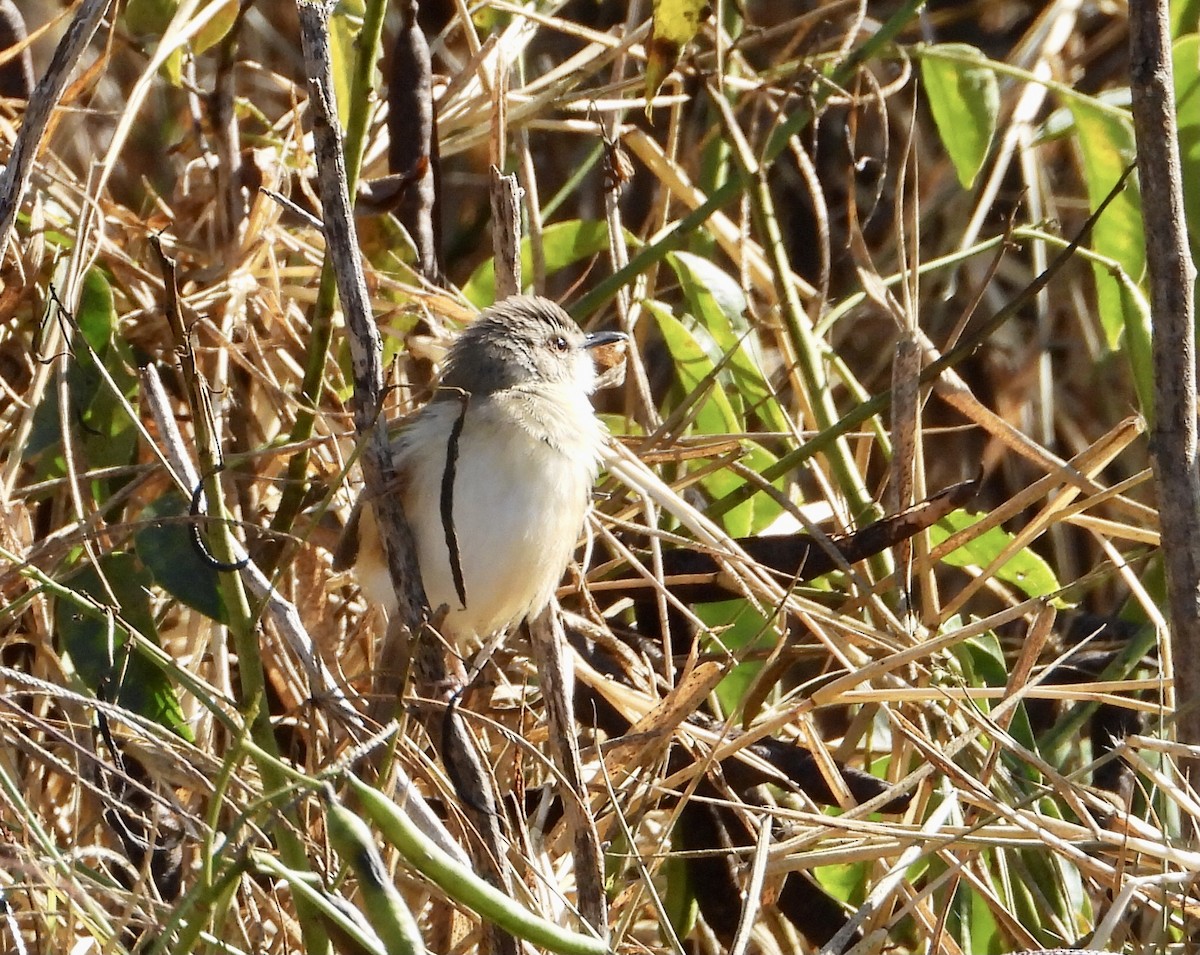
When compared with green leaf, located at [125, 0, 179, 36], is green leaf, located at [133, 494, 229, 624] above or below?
below

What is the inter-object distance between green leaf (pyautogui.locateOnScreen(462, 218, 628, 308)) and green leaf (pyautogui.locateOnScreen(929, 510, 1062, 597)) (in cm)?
117

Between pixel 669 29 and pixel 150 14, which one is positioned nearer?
pixel 669 29

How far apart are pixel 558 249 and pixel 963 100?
1108mm

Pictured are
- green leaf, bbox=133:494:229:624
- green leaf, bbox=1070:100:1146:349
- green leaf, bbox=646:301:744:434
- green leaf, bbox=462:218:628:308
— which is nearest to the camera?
green leaf, bbox=133:494:229:624

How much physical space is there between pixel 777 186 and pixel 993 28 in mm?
1080

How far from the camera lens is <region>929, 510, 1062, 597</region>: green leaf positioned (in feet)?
11.8

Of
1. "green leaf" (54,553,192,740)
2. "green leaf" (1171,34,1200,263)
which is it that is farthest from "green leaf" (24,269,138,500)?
"green leaf" (1171,34,1200,263)

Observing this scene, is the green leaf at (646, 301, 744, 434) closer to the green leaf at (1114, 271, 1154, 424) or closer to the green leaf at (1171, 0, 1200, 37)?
the green leaf at (1114, 271, 1154, 424)

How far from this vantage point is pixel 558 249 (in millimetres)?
4152

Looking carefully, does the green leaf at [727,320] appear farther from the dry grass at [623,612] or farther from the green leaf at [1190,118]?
the green leaf at [1190,118]

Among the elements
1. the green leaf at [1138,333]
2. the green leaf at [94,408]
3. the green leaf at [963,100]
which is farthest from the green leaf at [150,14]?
the green leaf at [1138,333]

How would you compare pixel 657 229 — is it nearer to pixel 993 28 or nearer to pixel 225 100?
pixel 225 100

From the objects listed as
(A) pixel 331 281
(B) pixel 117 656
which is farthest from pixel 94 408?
(A) pixel 331 281

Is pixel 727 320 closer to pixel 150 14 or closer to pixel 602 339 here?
pixel 602 339
